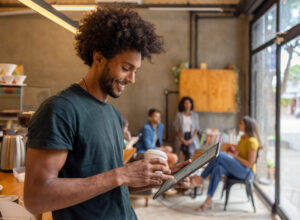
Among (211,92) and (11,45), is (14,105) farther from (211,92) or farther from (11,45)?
(211,92)

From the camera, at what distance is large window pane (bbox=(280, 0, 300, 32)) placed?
135 inches

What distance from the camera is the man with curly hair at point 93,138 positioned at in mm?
832

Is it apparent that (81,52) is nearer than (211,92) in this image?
Yes

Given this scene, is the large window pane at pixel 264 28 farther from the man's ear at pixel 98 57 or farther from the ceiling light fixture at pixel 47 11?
the man's ear at pixel 98 57

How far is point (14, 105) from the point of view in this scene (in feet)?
12.2

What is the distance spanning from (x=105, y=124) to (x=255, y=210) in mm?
3523

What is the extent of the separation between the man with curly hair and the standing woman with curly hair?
170 inches

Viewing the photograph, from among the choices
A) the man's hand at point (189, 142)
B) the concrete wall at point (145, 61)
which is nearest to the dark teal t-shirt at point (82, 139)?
the man's hand at point (189, 142)

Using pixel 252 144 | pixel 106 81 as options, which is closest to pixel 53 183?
pixel 106 81

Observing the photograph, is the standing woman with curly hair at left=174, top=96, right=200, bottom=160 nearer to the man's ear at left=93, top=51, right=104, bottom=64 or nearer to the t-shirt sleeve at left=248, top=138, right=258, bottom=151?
the t-shirt sleeve at left=248, top=138, right=258, bottom=151

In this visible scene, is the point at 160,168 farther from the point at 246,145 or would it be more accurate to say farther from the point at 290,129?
the point at 290,129

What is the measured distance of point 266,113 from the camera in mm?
4891

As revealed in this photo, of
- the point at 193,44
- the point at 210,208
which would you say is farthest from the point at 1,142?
the point at 193,44

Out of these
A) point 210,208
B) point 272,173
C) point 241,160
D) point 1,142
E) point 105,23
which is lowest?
point 210,208
